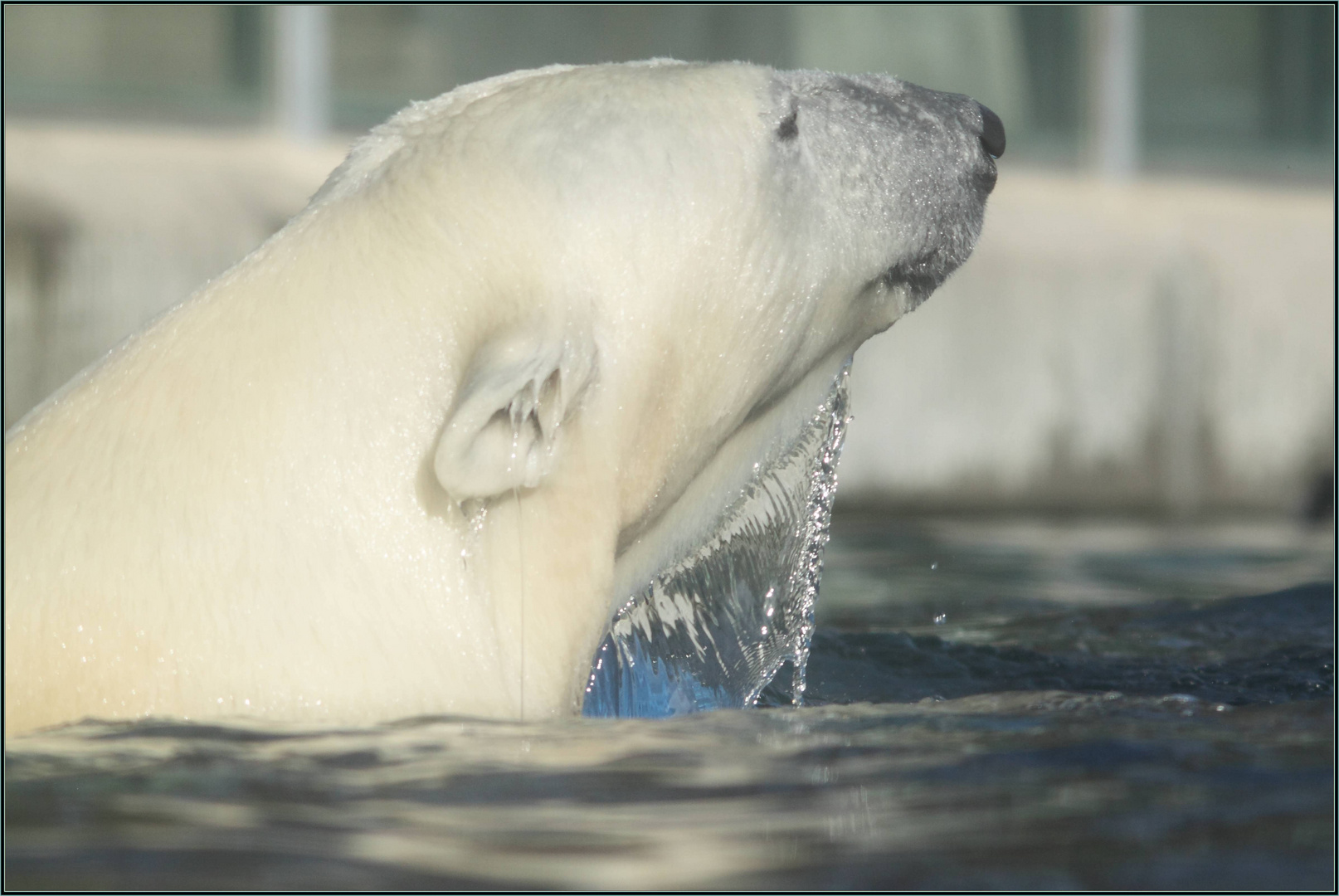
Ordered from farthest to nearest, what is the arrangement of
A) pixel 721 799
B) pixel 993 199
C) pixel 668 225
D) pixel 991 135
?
pixel 993 199
pixel 991 135
pixel 668 225
pixel 721 799

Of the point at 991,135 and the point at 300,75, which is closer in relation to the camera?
the point at 991,135

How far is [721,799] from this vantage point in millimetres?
1670

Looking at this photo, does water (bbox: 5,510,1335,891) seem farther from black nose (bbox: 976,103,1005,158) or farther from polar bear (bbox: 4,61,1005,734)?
black nose (bbox: 976,103,1005,158)

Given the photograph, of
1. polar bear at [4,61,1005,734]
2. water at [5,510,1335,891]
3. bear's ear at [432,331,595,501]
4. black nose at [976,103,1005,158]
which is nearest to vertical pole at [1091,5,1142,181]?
black nose at [976,103,1005,158]

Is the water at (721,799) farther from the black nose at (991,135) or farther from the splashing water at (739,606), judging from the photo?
the black nose at (991,135)

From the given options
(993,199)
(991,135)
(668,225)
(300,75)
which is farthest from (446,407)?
(993,199)

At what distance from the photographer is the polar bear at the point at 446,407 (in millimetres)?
1976

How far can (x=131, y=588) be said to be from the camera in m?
1.97

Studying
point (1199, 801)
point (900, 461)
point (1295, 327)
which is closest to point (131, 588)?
point (1199, 801)

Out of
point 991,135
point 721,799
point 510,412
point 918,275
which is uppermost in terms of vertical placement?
point 991,135

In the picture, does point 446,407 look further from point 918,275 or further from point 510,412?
point 918,275

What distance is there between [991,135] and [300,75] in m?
4.29

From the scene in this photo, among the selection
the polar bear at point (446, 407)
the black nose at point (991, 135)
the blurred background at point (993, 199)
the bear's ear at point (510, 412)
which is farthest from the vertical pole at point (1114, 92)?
the bear's ear at point (510, 412)

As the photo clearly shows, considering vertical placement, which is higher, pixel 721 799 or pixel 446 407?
pixel 446 407
